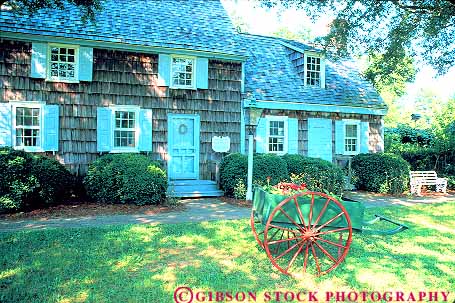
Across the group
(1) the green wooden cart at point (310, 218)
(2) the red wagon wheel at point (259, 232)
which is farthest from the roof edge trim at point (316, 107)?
(1) the green wooden cart at point (310, 218)

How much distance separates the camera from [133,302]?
4.25m

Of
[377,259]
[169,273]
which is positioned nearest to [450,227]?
[377,259]

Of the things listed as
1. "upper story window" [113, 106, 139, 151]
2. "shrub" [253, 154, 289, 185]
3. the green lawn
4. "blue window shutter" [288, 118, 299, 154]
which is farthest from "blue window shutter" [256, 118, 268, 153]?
the green lawn

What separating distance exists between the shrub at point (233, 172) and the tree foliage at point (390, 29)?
22.3 ft

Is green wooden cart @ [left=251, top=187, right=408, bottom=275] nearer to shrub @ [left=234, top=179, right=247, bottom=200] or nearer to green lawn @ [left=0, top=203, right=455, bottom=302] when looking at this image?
green lawn @ [left=0, top=203, right=455, bottom=302]

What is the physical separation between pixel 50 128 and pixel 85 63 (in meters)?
2.39

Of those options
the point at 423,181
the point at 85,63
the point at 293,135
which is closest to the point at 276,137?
the point at 293,135

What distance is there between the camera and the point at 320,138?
16.1 metres

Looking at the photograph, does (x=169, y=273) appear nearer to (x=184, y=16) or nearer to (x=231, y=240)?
(x=231, y=240)

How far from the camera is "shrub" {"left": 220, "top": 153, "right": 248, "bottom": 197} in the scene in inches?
484

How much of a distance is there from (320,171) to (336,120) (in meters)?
4.34

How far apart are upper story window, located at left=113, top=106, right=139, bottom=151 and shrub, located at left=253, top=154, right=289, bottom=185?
14.1 ft

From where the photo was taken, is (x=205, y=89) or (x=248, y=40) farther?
(x=248, y=40)

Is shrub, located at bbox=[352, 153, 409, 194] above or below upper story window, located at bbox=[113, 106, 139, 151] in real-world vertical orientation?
below
